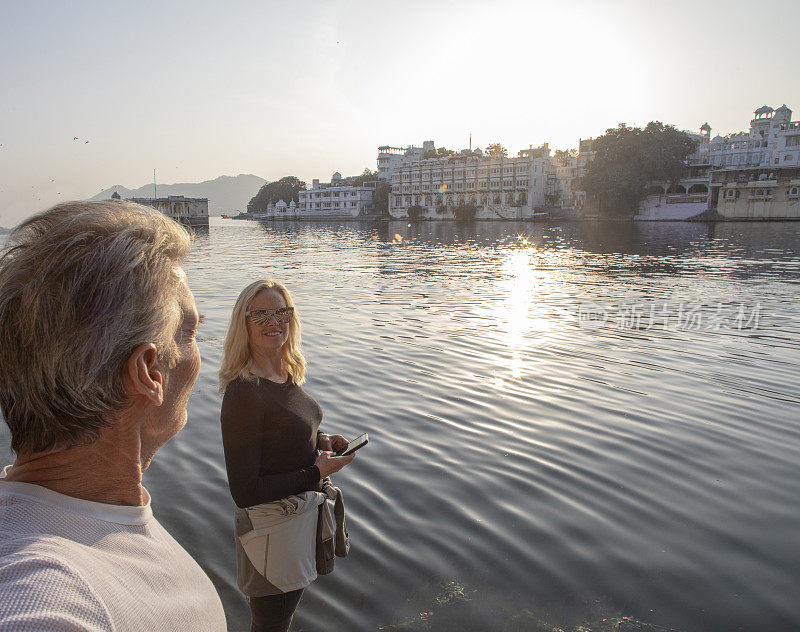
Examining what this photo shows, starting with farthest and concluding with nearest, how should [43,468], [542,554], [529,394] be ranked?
[529,394] < [542,554] < [43,468]

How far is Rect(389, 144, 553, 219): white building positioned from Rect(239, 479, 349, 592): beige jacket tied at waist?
328 ft

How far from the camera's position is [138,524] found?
129 cm

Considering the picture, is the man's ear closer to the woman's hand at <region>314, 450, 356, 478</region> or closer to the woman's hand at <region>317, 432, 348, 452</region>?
the woman's hand at <region>314, 450, 356, 478</region>

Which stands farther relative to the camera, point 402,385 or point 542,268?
point 542,268

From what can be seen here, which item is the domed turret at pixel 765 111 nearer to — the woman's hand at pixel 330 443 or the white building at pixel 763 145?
the white building at pixel 763 145

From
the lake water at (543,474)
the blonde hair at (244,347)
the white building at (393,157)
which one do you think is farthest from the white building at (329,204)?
the blonde hair at (244,347)

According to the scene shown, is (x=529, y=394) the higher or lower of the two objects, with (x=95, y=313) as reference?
lower

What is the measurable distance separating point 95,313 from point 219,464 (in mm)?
5128

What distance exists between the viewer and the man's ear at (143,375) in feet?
4.25

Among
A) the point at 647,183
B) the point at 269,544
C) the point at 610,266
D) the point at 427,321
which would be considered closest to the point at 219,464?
the point at 269,544

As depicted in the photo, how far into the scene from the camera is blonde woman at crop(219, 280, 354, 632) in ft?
9.36

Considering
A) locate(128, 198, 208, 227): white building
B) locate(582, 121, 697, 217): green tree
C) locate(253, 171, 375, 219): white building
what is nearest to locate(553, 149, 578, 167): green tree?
locate(582, 121, 697, 217): green tree

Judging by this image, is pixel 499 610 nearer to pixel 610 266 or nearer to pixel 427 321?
pixel 427 321

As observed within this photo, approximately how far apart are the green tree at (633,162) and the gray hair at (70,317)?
8722 cm
